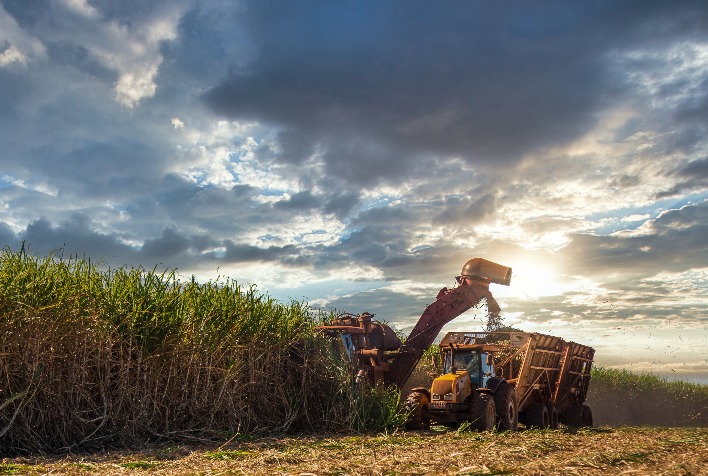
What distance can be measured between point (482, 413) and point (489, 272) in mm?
5625

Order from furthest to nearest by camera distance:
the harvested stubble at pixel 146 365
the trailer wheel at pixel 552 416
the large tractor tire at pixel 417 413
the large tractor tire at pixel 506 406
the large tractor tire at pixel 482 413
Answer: the trailer wheel at pixel 552 416, the large tractor tire at pixel 417 413, the large tractor tire at pixel 506 406, the large tractor tire at pixel 482 413, the harvested stubble at pixel 146 365

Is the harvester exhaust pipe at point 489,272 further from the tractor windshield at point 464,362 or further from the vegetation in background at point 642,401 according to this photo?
the vegetation in background at point 642,401

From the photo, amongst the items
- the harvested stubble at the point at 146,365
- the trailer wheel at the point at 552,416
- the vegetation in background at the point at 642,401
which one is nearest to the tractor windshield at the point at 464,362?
the harvested stubble at the point at 146,365

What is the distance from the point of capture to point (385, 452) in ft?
30.6

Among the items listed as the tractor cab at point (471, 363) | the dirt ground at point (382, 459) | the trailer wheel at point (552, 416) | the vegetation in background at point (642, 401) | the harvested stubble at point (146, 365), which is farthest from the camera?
the vegetation in background at point (642, 401)

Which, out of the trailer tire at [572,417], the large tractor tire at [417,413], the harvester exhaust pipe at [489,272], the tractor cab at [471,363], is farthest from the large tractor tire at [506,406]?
the trailer tire at [572,417]

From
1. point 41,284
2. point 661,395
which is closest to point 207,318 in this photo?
point 41,284

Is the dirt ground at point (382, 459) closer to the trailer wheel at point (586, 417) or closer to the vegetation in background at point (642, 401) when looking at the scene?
the trailer wheel at point (586, 417)

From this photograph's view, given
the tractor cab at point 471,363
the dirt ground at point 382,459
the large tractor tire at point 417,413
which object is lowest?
the dirt ground at point 382,459

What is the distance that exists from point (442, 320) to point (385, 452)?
31.3ft

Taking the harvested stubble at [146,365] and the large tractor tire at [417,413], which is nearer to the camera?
the harvested stubble at [146,365]

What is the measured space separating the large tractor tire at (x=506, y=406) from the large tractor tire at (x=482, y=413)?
308 mm

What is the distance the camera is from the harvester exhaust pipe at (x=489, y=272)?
19000 millimetres

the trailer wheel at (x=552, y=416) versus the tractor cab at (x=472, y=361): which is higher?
the tractor cab at (x=472, y=361)
